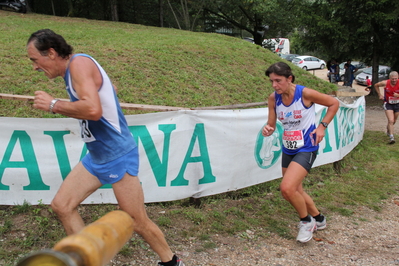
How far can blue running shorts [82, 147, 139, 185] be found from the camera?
9.04ft

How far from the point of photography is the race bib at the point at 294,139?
405 cm

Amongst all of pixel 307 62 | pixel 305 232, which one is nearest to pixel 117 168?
pixel 305 232

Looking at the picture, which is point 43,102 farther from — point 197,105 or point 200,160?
point 197,105

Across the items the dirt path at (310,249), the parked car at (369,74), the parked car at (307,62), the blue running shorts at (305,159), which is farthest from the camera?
the parked car at (307,62)

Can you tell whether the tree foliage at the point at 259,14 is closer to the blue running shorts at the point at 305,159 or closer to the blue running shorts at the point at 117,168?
the blue running shorts at the point at 305,159

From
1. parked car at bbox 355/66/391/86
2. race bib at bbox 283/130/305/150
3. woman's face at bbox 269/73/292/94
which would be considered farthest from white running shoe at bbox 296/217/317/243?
parked car at bbox 355/66/391/86

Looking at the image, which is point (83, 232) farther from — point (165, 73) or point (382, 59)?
point (382, 59)

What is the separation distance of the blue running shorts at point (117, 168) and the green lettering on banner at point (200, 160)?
1864mm

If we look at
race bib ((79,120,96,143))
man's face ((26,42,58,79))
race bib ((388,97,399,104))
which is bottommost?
race bib ((388,97,399,104))

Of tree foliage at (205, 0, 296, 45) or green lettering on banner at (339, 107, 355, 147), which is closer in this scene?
green lettering on banner at (339, 107, 355, 147)

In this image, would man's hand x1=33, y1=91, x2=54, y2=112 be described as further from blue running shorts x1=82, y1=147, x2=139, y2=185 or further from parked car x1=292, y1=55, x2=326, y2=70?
parked car x1=292, y1=55, x2=326, y2=70

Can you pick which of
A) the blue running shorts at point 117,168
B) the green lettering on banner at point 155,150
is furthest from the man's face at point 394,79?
the blue running shorts at point 117,168

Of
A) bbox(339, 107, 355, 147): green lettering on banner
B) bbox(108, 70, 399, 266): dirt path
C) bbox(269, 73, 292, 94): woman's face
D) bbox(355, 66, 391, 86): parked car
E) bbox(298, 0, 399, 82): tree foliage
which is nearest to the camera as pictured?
bbox(108, 70, 399, 266): dirt path

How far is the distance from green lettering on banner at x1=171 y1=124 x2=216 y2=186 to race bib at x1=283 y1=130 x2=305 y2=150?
114 cm
